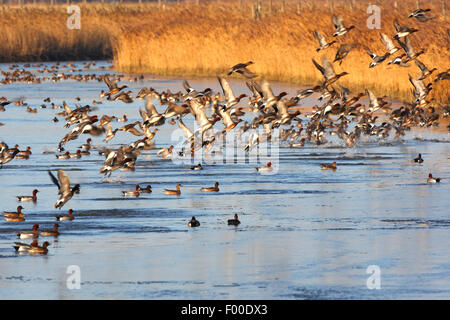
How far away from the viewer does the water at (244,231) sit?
13.3 m

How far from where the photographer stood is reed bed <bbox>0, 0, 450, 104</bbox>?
3853 centimetres

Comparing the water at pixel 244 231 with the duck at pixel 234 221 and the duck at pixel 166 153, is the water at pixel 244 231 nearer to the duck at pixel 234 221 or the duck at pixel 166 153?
the duck at pixel 234 221

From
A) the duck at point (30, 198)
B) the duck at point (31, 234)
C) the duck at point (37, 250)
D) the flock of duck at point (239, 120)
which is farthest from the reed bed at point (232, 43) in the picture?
the duck at point (37, 250)

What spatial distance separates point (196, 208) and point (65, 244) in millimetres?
3839

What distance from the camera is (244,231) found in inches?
666

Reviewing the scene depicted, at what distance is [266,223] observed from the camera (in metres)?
17.6

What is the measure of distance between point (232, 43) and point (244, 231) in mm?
33628

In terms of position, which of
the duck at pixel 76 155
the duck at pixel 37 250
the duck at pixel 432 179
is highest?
the duck at pixel 76 155

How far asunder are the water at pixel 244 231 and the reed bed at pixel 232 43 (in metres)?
11.1

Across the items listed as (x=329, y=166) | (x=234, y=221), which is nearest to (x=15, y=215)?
(x=234, y=221)

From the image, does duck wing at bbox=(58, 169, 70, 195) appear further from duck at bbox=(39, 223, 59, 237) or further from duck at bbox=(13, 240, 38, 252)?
duck at bbox=(13, 240, 38, 252)

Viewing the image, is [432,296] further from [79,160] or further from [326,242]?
[79,160]

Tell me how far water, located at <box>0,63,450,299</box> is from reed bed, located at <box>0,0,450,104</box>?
11135 millimetres
